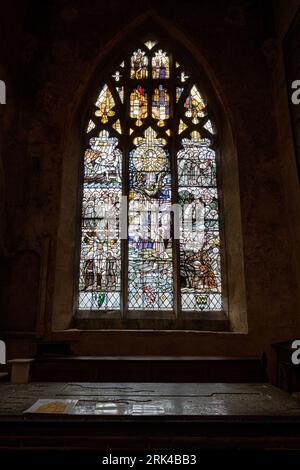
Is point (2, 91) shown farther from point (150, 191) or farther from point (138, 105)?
point (150, 191)

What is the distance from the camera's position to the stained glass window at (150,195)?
18.6ft

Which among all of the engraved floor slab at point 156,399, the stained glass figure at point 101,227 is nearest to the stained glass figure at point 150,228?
the stained glass figure at point 101,227

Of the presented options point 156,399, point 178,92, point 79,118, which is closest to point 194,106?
point 178,92

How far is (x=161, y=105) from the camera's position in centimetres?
654

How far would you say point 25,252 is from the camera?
5.34m

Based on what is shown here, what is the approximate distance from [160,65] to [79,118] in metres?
1.73

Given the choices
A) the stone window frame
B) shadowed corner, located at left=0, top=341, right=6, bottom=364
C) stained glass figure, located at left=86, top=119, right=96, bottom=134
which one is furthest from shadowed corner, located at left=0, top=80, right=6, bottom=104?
shadowed corner, located at left=0, top=341, right=6, bottom=364

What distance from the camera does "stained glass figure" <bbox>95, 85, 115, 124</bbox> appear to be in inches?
255

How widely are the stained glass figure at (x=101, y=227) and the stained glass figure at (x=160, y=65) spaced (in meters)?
1.42

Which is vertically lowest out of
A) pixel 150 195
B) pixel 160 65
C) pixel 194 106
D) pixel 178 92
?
pixel 150 195
